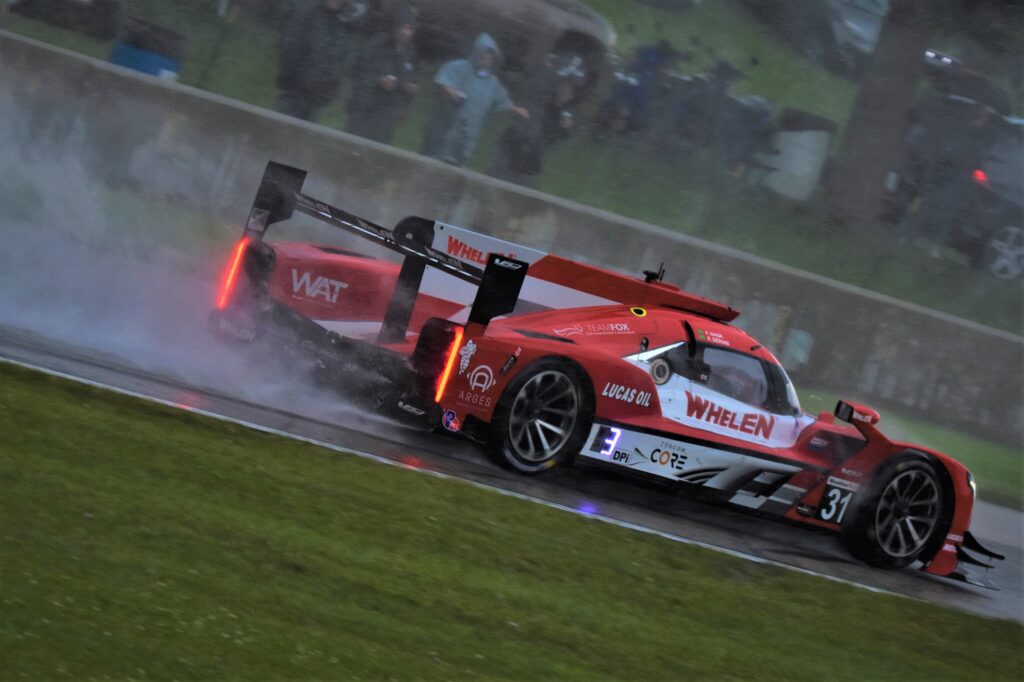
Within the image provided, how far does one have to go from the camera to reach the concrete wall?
12.9m

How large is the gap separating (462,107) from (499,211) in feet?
4.27

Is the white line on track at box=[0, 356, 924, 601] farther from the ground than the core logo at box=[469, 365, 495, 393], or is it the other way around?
the core logo at box=[469, 365, 495, 393]

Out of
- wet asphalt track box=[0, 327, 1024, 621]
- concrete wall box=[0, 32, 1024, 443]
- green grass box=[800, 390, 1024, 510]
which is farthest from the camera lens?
green grass box=[800, 390, 1024, 510]

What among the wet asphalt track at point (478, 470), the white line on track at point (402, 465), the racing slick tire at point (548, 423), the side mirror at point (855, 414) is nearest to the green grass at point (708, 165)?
the wet asphalt track at point (478, 470)

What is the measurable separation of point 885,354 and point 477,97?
17.3 ft

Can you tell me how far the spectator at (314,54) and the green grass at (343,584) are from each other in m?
7.00

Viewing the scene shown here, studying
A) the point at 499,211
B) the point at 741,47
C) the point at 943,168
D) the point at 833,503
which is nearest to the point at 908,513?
the point at 833,503

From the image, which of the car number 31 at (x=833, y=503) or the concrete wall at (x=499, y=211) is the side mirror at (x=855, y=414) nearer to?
the car number 31 at (x=833, y=503)

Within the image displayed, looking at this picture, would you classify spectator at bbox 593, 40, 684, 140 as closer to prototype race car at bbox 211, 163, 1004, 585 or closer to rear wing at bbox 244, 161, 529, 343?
prototype race car at bbox 211, 163, 1004, 585

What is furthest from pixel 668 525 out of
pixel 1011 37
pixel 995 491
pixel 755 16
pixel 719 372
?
pixel 1011 37

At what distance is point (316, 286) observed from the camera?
29.3 feet

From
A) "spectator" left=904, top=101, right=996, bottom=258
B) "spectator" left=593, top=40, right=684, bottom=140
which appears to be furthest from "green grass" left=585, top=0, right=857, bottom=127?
"spectator" left=904, top=101, right=996, bottom=258

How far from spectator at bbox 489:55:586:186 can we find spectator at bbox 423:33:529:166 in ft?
0.68

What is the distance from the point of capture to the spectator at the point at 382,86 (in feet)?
44.7
